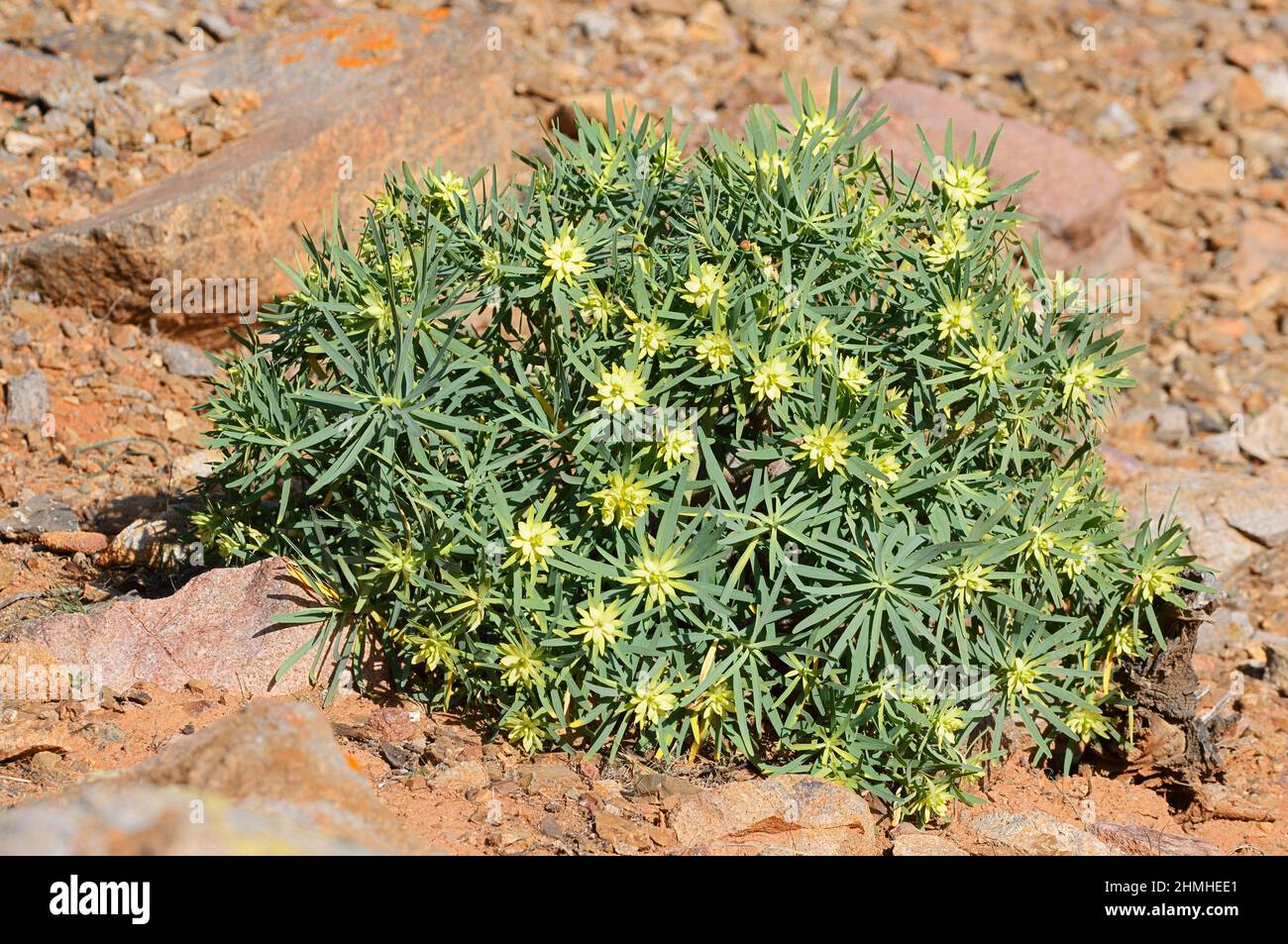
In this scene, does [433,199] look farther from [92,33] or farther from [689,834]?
[92,33]

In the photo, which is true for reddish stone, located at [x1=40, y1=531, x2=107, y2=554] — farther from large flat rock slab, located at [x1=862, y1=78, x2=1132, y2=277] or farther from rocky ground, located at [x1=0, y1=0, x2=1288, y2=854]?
large flat rock slab, located at [x1=862, y1=78, x2=1132, y2=277]

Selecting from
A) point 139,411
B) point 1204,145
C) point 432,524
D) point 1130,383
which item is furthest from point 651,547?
point 1204,145

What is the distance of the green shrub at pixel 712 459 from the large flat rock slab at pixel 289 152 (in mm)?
1951

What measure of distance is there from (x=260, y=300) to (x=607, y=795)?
11.3ft

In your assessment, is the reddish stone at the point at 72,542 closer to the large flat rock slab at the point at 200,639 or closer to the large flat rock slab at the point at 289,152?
the large flat rock slab at the point at 200,639

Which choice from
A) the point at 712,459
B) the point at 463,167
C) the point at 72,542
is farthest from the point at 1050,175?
the point at 72,542

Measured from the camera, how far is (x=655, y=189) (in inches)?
143

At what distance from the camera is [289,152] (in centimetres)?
603

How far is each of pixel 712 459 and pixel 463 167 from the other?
3.77 metres

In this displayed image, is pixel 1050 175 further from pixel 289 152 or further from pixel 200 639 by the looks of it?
pixel 200 639

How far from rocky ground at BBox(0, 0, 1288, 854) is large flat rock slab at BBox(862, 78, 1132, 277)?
0.08ft

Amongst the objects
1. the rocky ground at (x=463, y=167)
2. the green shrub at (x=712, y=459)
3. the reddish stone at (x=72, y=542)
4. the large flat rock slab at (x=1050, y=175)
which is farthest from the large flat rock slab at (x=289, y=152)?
the large flat rock slab at (x=1050, y=175)

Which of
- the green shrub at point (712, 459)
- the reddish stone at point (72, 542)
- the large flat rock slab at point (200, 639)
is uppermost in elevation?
A: the green shrub at point (712, 459)

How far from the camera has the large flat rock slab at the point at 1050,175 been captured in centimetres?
718
